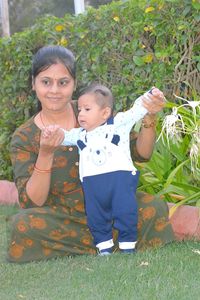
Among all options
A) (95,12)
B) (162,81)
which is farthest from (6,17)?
(162,81)

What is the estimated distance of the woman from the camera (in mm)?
3734

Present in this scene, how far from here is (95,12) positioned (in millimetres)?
5277

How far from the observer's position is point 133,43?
15.9ft

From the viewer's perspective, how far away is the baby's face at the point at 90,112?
3564 millimetres

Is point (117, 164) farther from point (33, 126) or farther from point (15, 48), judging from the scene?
point (15, 48)

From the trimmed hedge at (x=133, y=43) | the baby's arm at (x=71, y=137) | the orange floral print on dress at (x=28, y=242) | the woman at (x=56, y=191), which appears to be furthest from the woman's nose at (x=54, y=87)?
the trimmed hedge at (x=133, y=43)

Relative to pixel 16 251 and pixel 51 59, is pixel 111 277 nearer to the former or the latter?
pixel 16 251

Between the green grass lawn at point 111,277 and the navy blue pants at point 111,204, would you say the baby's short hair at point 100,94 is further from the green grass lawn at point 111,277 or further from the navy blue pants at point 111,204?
the green grass lawn at point 111,277

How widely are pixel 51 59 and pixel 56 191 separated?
76 centimetres

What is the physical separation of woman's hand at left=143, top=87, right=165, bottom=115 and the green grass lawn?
79 centimetres

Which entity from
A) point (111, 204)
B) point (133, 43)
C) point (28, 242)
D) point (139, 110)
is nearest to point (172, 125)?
point (139, 110)

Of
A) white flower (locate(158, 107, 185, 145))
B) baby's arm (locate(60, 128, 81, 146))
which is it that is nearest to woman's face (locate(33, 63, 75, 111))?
baby's arm (locate(60, 128, 81, 146))

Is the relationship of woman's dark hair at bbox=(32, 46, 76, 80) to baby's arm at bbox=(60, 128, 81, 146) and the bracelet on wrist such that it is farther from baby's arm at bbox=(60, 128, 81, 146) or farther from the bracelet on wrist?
the bracelet on wrist

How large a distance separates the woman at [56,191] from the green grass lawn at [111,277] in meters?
0.11
